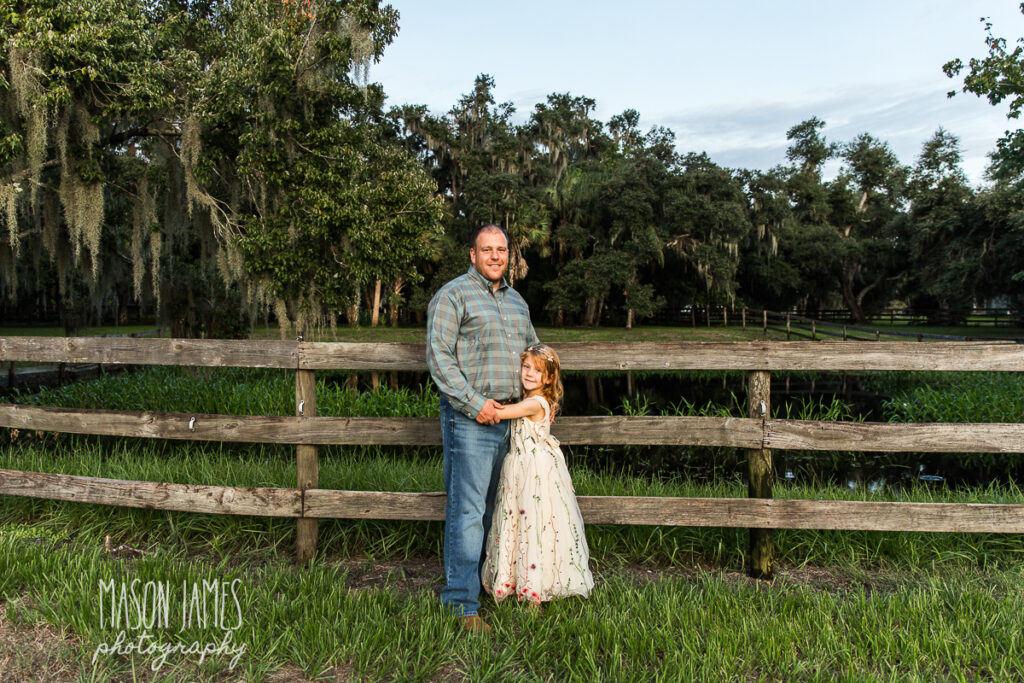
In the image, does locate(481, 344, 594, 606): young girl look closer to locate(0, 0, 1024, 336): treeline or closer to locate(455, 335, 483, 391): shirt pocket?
locate(455, 335, 483, 391): shirt pocket

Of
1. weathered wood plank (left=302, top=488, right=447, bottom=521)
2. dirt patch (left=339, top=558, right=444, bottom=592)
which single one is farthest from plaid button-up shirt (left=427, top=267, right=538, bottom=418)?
dirt patch (left=339, top=558, right=444, bottom=592)

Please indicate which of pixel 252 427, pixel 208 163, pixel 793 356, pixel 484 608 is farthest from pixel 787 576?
pixel 208 163

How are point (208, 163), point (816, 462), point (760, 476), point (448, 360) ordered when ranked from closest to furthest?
point (448, 360)
point (760, 476)
point (816, 462)
point (208, 163)

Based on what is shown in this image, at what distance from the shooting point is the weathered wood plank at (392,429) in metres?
4.02

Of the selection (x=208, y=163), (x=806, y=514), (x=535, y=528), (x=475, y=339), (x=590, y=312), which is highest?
(x=208, y=163)

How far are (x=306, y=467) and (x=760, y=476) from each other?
277 cm

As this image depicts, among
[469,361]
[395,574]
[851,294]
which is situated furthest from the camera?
[851,294]

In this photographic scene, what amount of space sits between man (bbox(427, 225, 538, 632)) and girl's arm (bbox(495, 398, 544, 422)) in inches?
2.2

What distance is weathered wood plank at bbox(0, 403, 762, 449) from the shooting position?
13.2 ft

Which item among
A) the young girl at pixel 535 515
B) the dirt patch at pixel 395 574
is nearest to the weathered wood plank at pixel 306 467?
the dirt patch at pixel 395 574

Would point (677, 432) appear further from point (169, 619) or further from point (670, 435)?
point (169, 619)

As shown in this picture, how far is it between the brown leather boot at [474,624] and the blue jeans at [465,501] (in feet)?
0.13

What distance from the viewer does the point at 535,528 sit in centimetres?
341

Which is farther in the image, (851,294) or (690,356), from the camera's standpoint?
(851,294)
